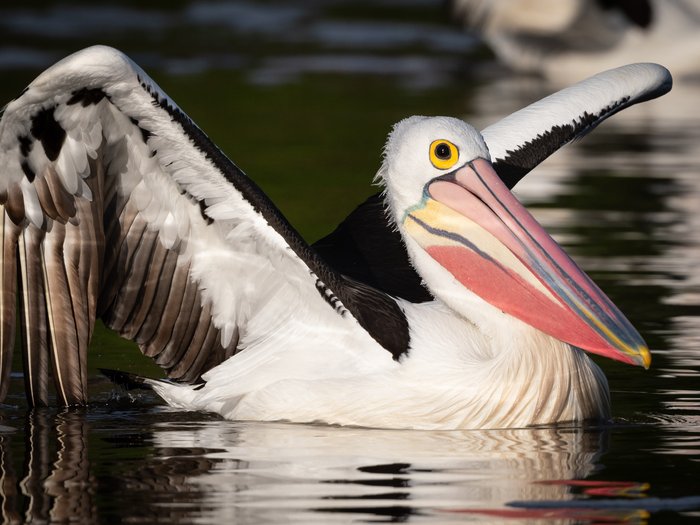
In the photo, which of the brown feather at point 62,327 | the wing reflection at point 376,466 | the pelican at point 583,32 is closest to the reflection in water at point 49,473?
the brown feather at point 62,327

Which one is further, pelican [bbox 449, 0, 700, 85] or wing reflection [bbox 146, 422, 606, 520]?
pelican [bbox 449, 0, 700, 85]

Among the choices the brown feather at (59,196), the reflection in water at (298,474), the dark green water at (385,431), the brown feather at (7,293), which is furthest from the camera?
the brown feather at (7,293)

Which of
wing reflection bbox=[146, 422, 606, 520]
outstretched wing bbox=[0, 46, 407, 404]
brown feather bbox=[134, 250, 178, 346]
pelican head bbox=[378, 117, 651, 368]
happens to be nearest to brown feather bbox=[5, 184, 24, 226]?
outstretched wing bbox=[0, 46, 407, 404]

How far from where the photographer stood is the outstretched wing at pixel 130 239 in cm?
711

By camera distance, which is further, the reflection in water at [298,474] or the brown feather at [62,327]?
the brown feather at [62,327]

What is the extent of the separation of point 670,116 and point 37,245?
1167cm

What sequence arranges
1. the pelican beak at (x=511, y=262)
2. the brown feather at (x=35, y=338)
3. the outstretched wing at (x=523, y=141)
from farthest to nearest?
the outstretched wing at (x=523, y=141) → the brown feather at (x=35, y=338) → the pelican beak at (x=511, y=262)

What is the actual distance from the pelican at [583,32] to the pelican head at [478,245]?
14152 mm

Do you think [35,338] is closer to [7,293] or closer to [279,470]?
[7,293]

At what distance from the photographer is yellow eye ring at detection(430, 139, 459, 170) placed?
7.68 m

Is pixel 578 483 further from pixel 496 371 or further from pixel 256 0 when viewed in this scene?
pixel 256 0

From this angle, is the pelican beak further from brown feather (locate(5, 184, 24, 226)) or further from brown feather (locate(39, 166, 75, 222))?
brown feather (locate(5, 184, 24, 226))

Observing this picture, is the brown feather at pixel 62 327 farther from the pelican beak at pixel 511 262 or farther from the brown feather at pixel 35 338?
the pelican beak at pixel 511 262

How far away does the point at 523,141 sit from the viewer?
30.2ft
